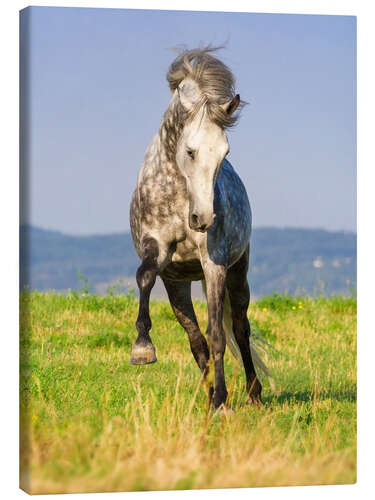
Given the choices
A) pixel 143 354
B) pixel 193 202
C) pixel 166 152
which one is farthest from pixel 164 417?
pixel 166 152

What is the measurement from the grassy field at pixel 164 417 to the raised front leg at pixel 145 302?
0.96 feet

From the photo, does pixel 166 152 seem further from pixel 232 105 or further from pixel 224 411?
pixel 224 411

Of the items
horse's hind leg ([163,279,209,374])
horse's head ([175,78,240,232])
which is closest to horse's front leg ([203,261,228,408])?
horse's head ([175,78,240,232])

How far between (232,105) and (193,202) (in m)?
0.77

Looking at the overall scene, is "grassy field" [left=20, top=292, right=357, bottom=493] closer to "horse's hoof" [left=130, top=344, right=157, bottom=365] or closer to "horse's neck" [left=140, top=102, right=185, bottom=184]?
"horse's hoof" [left=130, top=344, right=157, bottom=365]

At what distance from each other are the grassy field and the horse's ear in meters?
1.89

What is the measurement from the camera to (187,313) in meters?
8.01

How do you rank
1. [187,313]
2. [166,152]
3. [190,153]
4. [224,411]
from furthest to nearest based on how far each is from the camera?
[187,313] → [166,152] → [224,411] → [190,153]

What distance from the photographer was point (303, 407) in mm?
7730

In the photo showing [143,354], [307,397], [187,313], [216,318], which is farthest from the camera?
[307,397]

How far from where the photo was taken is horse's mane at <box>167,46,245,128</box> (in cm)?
640

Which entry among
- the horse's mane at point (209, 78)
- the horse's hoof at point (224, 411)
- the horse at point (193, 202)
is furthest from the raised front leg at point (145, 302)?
the horse's mane at point (209, 78)

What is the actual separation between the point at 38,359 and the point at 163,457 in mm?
4040

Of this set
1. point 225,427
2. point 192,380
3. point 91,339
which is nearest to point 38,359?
point 91,339
